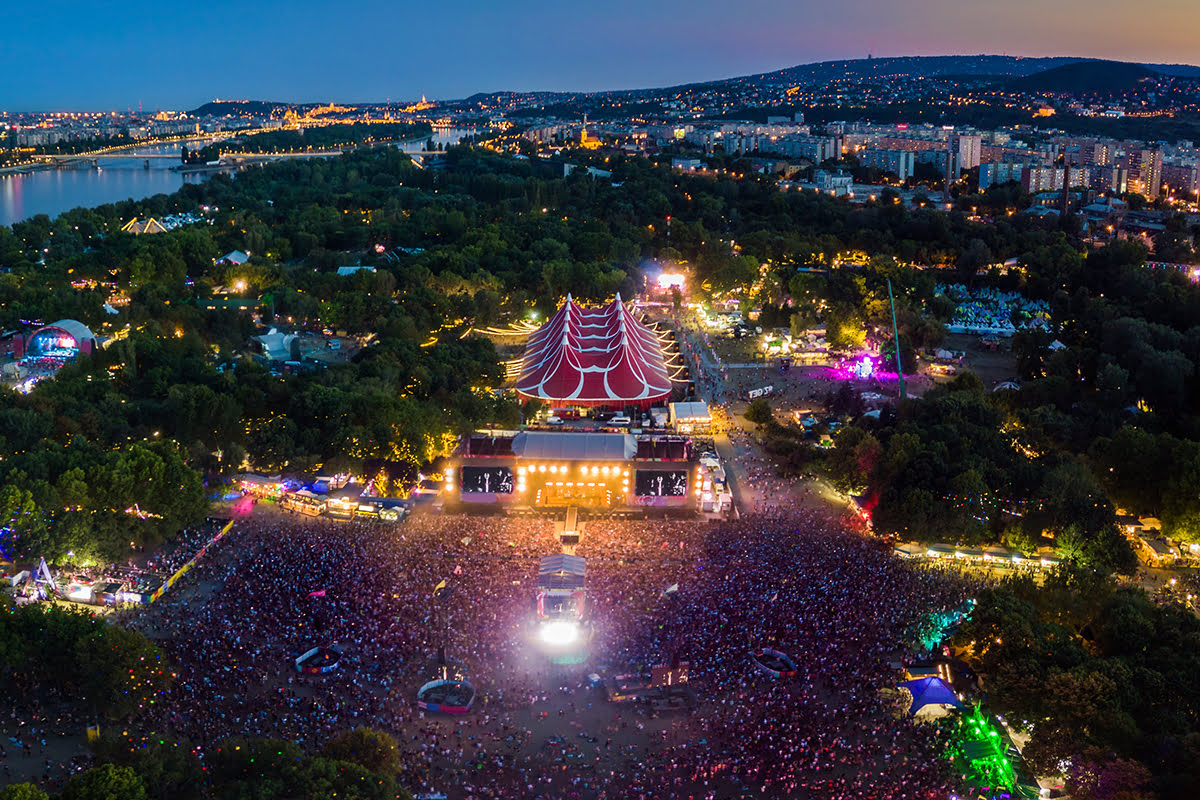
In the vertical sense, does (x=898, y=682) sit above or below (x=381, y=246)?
below

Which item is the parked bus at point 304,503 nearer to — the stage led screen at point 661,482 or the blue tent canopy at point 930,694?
the stage led screen at point 661,482

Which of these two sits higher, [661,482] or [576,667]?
[661,482]

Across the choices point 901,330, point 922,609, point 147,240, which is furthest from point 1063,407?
point 147,240

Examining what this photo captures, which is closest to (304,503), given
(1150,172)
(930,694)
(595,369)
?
(595,369)

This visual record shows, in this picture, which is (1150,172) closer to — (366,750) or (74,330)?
(74,330)

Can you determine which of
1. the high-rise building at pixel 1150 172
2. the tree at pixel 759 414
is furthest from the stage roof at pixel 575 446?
the high-rise building at pixel 1150 172

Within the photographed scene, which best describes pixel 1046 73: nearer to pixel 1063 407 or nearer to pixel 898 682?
pixel 1063 407
